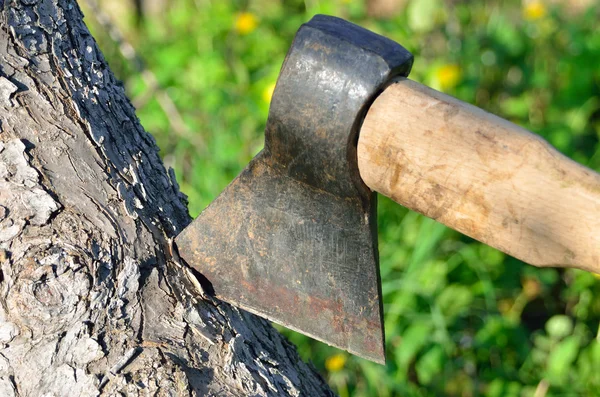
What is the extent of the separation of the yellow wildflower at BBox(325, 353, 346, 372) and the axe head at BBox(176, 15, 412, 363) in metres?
0.99

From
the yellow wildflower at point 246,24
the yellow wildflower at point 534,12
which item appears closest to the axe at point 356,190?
the yellow wildflower at point 246,24

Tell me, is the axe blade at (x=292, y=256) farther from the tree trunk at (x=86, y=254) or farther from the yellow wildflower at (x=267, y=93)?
the yellow wildflower at (x=267, y=93)

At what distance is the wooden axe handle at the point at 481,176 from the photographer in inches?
41.6

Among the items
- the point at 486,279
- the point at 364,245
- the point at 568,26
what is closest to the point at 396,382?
the point at 486,279

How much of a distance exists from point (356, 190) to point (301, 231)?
0.13 m

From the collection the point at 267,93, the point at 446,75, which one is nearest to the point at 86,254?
the point at 267,93

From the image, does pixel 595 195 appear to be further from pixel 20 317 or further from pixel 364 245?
pixel 20 317

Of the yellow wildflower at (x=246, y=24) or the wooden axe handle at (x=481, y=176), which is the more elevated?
the wooden axe handle at (x=481, y=176)

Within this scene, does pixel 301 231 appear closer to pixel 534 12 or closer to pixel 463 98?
pixel 463 98

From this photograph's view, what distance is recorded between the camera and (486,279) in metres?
2.55

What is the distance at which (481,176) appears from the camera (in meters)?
1.08

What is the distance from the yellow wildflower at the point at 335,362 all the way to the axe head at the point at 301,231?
0.99 meters

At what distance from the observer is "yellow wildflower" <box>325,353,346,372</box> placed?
86.0 inches

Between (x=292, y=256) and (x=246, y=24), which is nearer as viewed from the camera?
(x=292, y=256)
